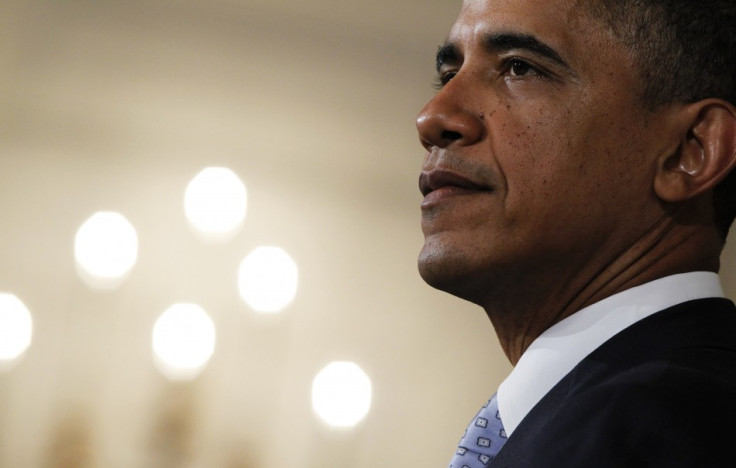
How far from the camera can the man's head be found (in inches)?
32.9

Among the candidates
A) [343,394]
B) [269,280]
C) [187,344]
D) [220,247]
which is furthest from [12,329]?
[343,394]

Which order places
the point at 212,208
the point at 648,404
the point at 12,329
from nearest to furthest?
1. the point at 648,404
2. the point at 12,329
3. the point at 212,208

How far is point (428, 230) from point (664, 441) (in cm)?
38

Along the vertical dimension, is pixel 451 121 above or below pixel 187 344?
above

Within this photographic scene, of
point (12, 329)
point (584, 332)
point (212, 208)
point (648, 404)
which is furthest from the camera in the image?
point (212, 208)

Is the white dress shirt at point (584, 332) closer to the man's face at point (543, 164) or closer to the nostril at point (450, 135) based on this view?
the man's face at point (543, 164)

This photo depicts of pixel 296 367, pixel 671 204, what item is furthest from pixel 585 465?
pixel 296 367

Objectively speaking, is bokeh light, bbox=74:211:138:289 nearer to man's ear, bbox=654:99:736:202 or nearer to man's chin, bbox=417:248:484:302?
man's chin, bbox=417:248:484:302

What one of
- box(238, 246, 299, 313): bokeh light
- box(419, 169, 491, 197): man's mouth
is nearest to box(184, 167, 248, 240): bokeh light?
box(238, 246, 299, 313): bokeh light

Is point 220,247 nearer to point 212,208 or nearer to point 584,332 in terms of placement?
point 212,208

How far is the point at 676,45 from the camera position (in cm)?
85

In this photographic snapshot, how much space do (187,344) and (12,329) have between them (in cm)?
48

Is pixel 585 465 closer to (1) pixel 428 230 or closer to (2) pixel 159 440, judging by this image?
(1) pixel 428 230

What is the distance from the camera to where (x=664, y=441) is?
1.80 feet
